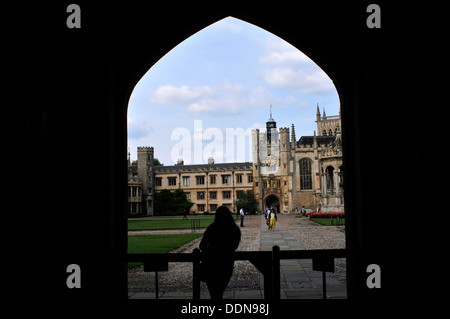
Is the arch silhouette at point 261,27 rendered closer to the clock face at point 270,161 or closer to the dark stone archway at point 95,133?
the dark stone archway at point 95,133

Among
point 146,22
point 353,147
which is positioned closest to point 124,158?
point 146,22

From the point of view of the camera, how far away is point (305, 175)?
171 feet

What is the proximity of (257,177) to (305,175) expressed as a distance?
663 centimetres

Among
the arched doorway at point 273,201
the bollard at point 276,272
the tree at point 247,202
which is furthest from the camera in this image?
the arched doorway at point 273,201

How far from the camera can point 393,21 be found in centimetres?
386

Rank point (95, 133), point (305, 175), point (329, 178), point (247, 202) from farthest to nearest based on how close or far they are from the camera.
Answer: point (305, 175) < point (247, 202) < point (329, 178) < point (95, 133)

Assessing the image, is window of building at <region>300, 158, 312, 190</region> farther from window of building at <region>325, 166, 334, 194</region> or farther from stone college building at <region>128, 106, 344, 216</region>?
window of building at <region>325, 166, 334, 194</region>

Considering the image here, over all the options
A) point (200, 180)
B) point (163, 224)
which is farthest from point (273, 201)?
point (163, 224)

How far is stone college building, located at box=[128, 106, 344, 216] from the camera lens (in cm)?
5131

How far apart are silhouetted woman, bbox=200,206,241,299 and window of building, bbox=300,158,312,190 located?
4835 cm

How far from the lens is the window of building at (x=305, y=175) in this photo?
51.5 metres

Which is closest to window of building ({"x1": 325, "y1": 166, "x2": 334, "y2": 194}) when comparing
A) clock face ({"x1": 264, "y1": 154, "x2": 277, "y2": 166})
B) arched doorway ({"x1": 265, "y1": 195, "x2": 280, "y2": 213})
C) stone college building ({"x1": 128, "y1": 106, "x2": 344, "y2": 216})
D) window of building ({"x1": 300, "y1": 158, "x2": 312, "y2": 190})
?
stone college building ({"x1": 128, "y1": 106, "x2": 344, "y2": 216})

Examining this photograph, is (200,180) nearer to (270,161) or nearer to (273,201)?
(270,161)

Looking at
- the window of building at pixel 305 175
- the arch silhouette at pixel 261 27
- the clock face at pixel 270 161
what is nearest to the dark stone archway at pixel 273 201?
the window of building at pixel 305 175
